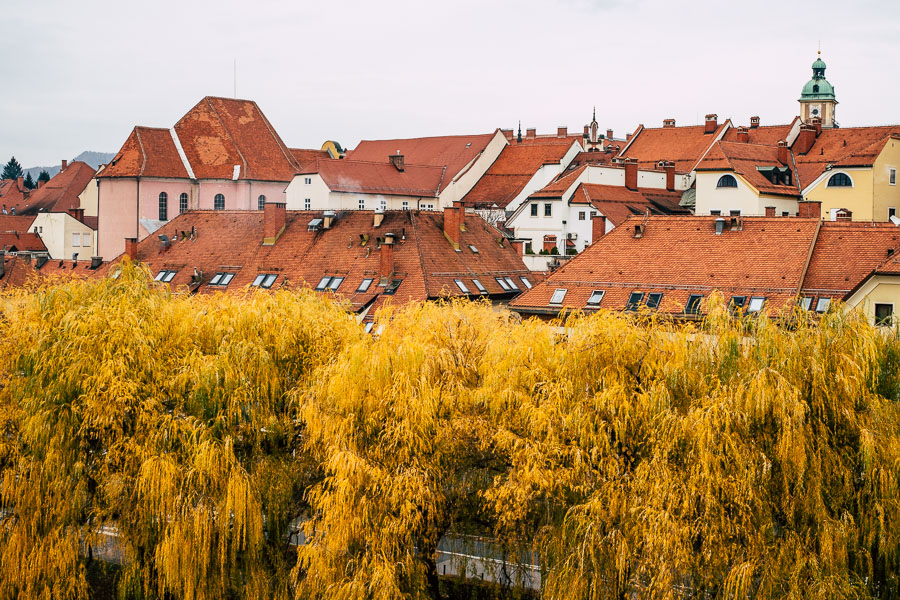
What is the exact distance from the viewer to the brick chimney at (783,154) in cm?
8630

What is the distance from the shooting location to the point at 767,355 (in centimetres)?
2655

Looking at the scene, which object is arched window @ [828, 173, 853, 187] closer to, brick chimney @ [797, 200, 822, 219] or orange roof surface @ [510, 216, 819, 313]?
brick chimney @ [797, 200, 822, 219]

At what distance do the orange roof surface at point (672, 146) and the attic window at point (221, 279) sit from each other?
1793 inches

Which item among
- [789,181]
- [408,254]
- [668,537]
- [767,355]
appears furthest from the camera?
[789,181]

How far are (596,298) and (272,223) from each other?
959 inches

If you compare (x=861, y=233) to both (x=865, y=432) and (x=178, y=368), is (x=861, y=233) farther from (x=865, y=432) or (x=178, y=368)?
(x=178, y=368)

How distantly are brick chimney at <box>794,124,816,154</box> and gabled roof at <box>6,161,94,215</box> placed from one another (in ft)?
250

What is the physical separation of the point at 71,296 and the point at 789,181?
61.9m

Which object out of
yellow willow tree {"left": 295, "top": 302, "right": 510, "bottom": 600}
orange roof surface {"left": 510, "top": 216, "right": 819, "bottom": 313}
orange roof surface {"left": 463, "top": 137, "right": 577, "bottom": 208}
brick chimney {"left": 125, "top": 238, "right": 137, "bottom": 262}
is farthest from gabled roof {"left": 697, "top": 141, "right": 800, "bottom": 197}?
yellow willow tree {"left": 295, "top": 302, "right": 510, "bottom": 600}

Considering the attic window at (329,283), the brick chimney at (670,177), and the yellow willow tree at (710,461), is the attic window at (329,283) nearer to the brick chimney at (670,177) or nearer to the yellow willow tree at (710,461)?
the yellow willow tree at (710,461)

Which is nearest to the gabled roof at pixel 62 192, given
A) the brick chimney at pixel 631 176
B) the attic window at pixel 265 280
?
the brick chimney at pixel 631 176

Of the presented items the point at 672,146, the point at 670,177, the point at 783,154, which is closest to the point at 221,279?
the point at 670,177

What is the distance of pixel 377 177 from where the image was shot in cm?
9931

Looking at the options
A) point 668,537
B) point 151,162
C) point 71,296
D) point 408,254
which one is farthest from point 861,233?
point 151,162
